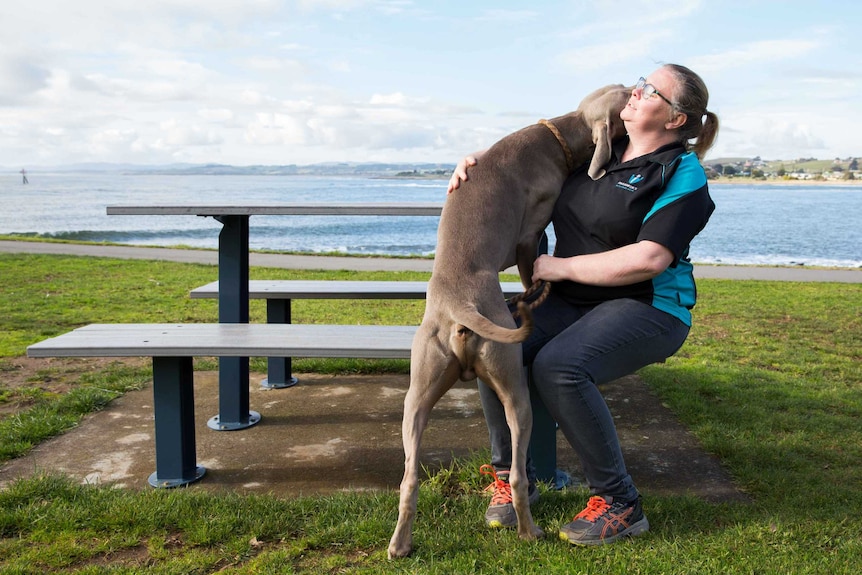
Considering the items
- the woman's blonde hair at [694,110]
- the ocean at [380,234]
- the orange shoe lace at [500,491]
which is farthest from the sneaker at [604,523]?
the ocean at [380,234]

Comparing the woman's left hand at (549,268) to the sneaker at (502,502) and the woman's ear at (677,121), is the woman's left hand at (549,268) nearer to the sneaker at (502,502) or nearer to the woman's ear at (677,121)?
the woman's ear at (677,121)

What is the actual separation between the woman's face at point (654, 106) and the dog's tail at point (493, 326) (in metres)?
1.11

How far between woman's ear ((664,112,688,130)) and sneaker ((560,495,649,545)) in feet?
5.21

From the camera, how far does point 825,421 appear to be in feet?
14.9

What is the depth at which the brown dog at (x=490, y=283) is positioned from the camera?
106 inches

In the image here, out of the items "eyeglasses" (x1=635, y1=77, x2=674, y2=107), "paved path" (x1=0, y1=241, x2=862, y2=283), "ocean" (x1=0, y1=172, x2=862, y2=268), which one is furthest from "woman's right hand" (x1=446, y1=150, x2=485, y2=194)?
"ocean" (x1=0, y1=172, x2=862, y2=268)

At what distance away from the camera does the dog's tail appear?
249 cm

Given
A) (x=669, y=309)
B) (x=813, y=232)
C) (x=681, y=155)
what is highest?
(x=681, y=155)

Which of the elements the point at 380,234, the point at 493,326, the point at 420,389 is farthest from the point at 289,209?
the point at 380,234

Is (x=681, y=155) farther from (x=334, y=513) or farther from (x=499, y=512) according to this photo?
(x=334, y=513)

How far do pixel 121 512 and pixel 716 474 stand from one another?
291 centimetres

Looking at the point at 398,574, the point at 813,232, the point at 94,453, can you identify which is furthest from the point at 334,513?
the point at 813,232

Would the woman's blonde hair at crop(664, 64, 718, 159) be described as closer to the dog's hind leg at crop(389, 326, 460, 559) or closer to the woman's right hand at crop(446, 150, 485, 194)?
the woman's right hand at crop(446, 150, 485, 194)

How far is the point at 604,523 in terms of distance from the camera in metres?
2.93
